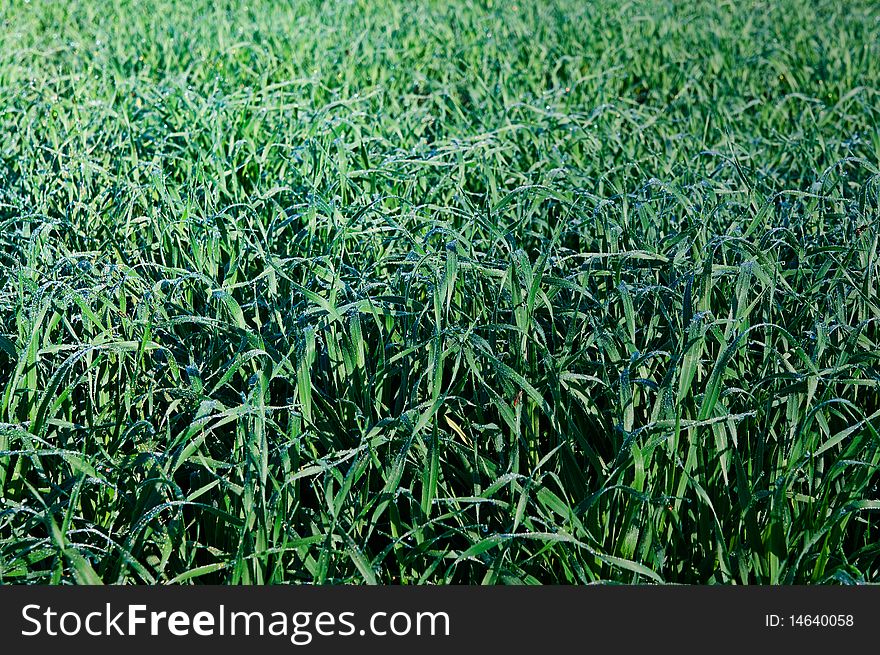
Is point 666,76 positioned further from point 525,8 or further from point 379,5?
point 379,5

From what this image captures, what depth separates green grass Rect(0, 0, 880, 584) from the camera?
1.53m

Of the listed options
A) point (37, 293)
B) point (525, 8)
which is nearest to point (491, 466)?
point (37, 293)

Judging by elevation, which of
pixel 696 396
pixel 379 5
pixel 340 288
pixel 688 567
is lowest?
pixel 688 567

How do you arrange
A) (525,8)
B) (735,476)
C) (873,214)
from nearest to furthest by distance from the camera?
1. (735,476)
2. (873,214)
3. (525,8)

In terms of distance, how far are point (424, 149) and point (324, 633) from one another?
6.45 ft

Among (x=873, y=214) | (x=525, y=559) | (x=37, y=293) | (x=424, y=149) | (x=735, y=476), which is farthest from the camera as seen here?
(x=424, y=149)

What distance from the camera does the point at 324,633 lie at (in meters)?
1.36

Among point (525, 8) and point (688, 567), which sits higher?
point (525, 8)

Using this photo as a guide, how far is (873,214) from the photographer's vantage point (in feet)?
7.70

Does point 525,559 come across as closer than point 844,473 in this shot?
Yes

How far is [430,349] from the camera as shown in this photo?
1.74m

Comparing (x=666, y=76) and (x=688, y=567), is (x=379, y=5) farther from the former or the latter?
(x=688, y=567)

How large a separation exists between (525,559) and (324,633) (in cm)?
37

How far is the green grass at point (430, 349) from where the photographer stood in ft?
5.03
